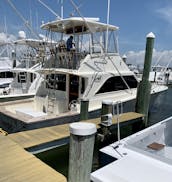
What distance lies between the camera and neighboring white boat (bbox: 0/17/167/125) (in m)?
7.26

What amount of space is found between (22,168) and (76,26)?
5.85 metres

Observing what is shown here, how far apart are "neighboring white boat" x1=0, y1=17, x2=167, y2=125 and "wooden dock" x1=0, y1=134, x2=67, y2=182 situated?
10.4ft

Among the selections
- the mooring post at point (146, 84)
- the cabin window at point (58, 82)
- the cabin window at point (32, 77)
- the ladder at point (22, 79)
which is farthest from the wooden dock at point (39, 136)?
the ladder at point (22, 79)

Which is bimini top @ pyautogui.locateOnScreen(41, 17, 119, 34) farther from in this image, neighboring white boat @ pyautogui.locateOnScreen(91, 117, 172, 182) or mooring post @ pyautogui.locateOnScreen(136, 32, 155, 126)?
neighboring white boat @ pyautogui.locateOnScreen(91, 117, 172, 182)

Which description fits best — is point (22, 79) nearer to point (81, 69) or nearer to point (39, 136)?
point (81, 69)

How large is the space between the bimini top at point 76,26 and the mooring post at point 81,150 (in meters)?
5.41

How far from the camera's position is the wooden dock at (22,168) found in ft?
10.0

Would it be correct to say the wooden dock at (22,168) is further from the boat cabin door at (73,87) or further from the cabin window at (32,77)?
the cabin window at (32,77)

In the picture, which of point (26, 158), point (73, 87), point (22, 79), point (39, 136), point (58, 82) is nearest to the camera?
point (26, 158)

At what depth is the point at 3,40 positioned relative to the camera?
46.7 ft

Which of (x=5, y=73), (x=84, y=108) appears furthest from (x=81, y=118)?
(x=5, y=73)

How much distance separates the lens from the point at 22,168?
130 inches

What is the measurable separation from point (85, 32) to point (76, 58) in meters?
1.19

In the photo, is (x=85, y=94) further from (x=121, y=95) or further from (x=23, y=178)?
(x=23, y=178)
